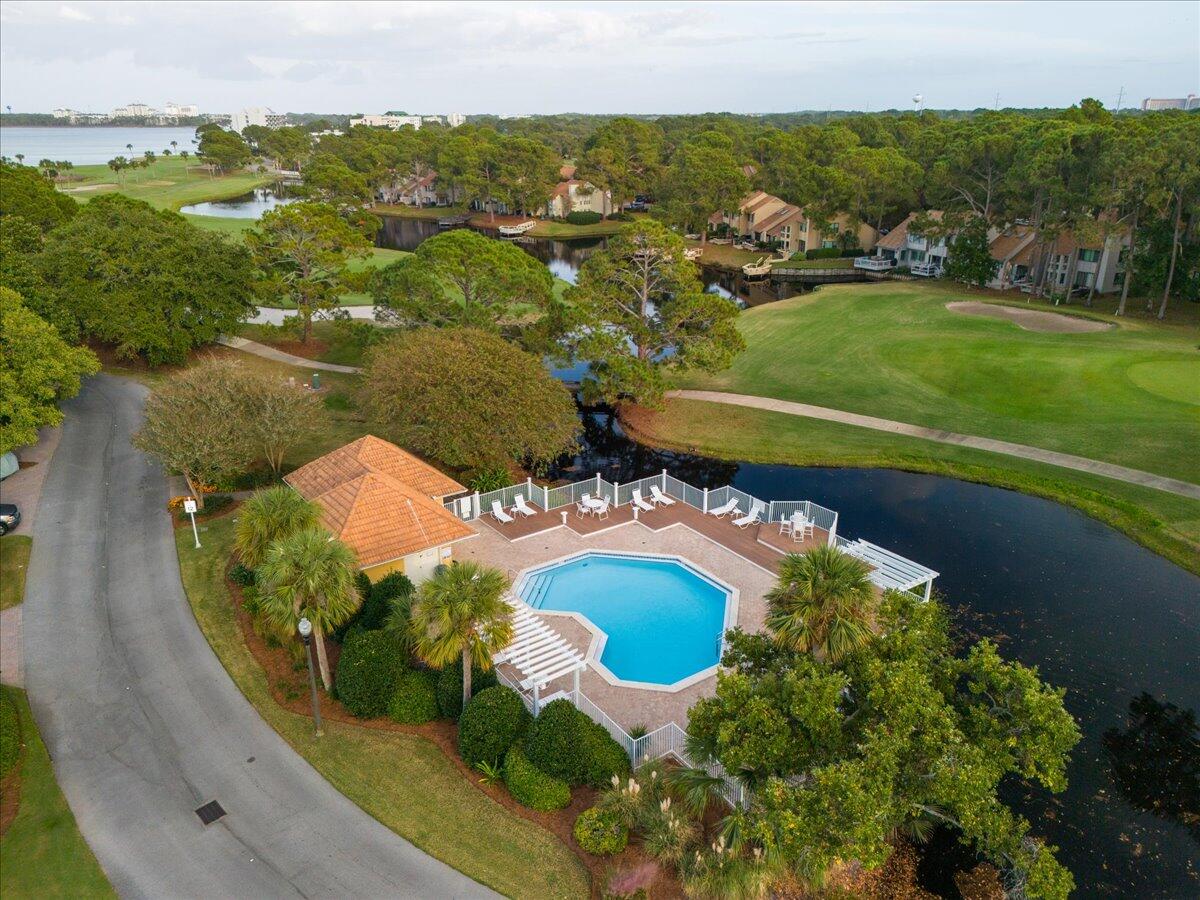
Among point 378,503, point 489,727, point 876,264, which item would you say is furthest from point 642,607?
point 876,264

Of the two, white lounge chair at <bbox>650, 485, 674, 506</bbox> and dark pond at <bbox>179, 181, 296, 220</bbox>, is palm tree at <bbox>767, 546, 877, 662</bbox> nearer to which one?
white lounge chair at <bbox>650, 485, 674, 506</bbox>

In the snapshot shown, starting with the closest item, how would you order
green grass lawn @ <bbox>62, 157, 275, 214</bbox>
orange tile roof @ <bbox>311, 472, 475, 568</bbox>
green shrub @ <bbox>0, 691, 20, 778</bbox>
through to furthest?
green shrub @ <bbox>0, 691, 20, 778</bbox> → orange tile roof @ <bbox>311, 472, 475, 568</bbox> → green grass lawn @ <bbox>62, 157, 275, 214</bbox>

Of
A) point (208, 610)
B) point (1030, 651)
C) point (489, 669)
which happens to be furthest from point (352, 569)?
point (1030, 651)

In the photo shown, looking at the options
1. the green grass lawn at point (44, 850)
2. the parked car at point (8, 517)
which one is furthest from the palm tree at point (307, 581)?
the parked car at point (8, 517)

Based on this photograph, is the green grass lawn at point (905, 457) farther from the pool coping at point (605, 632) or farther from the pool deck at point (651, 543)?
the pool coping at point (605, 632)

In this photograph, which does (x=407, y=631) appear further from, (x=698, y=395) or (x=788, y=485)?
(x=698, y=395)

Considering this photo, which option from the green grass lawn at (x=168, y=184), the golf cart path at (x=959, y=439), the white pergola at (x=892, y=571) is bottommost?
the white pergola at (x=892, y=571)

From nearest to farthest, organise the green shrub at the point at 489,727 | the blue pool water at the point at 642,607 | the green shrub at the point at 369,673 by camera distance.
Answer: the green shrub at the point at 489,727
the green shrub at the point at 369,673
the blue pool water at the point at 642,607

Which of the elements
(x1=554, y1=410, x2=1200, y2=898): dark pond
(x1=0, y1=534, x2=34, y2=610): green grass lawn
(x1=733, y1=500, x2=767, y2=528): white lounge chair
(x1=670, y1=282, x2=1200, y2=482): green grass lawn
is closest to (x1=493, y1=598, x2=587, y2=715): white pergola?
(x1=733, y1=500, x2=767, y2=528): white lounge chair
